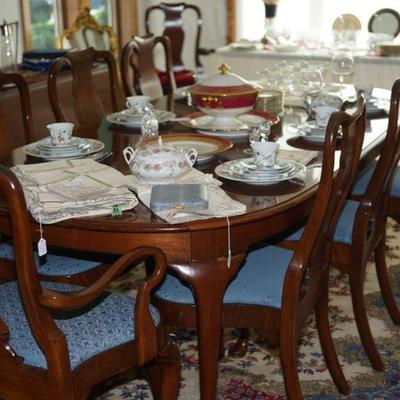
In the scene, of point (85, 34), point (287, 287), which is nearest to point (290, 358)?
point (287, 287)

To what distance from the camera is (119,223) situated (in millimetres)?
1771

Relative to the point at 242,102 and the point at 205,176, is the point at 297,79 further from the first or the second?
the point at 205,176

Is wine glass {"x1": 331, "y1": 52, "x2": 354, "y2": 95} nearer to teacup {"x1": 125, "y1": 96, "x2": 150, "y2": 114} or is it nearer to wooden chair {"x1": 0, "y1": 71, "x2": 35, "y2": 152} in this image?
teacup {"x1": 125, "y1": 96, "x2": 150, "y2": 114}

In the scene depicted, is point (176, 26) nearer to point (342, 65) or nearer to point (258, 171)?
point (342, 65)

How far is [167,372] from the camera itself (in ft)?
6.50

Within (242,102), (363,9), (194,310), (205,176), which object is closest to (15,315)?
(194,310)

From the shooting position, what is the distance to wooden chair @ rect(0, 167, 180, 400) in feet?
5.15

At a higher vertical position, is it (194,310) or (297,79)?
(297,79)

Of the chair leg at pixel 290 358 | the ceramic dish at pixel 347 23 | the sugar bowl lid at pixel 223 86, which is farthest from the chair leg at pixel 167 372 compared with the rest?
the ceramic dish at pixel 347 23

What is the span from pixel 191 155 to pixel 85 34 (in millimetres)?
2723

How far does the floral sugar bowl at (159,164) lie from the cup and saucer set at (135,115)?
720mm

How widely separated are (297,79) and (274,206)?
1534 millimetres

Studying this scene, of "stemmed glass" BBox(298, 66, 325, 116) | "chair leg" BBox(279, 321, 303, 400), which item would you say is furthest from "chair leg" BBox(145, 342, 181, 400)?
"stemmed glass" BBox(298, 66, 325, 116)

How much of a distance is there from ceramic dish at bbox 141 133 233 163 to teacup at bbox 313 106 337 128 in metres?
0.36
